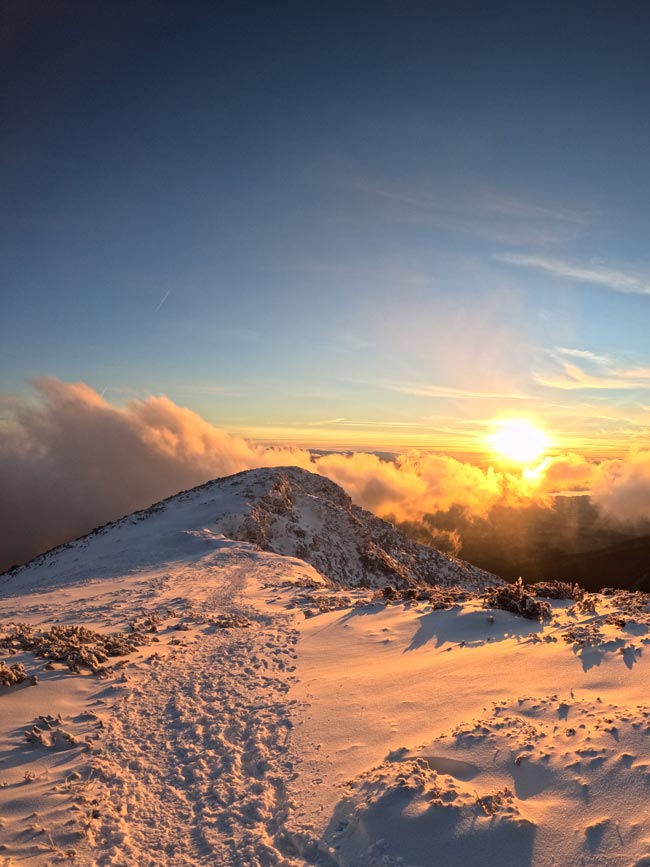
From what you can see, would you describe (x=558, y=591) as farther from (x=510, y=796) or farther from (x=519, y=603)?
(x=510, y=796)

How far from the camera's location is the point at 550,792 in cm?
496

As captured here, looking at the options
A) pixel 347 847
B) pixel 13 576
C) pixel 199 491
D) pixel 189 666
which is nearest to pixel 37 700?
pixel 189 666

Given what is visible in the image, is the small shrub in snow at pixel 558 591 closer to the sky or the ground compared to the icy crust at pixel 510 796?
closer to the ground

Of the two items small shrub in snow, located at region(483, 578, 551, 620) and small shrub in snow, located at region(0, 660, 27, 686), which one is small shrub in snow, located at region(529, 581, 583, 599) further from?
small shrub in snow, located at region(0, 660, 27, 686)

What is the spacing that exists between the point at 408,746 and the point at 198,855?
280 cm

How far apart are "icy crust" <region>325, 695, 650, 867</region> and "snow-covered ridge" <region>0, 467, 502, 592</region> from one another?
2307cm

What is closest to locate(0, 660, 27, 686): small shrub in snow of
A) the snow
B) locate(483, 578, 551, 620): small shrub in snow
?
the snow

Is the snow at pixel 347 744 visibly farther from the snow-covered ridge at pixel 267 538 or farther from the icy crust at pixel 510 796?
the snow-covered ridge at pixel 267 538

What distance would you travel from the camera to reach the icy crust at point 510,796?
14.2ft

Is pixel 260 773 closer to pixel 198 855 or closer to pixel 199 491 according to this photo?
pixel 198 855

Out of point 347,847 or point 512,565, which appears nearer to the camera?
point 347,847

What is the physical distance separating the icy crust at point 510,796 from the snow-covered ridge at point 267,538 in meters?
23.1

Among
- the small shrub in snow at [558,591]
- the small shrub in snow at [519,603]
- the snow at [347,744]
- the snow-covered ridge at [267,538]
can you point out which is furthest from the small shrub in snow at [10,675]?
the snow-covered ridge at [267,538]

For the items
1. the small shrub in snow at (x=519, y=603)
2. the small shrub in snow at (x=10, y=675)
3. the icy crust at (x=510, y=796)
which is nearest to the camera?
the icy crust at (x=510, y=796)
